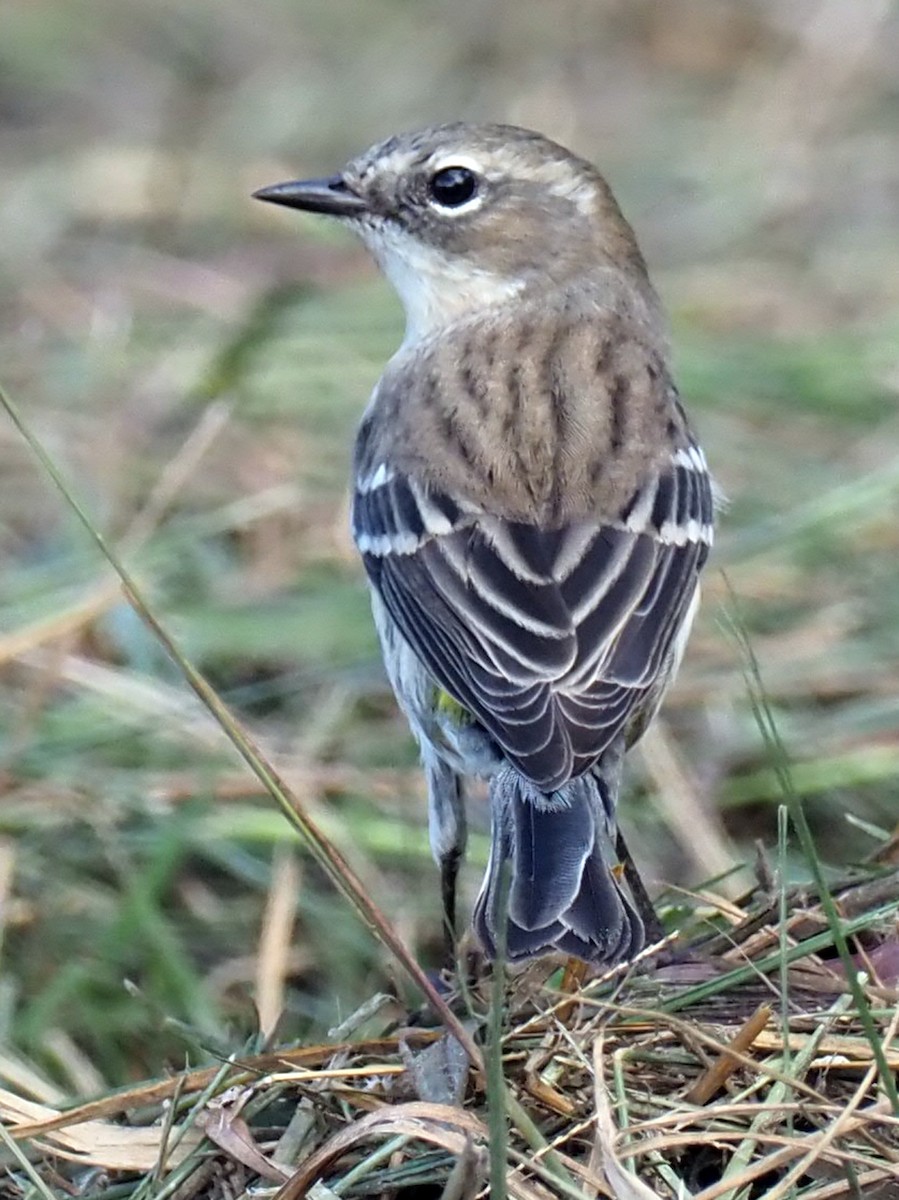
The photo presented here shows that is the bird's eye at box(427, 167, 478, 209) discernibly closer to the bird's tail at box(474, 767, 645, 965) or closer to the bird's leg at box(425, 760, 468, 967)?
the bird's leg at box(425, 760, 468, 967)

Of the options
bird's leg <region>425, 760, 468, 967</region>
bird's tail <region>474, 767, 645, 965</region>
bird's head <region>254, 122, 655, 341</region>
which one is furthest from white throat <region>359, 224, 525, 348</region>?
bird's tail <region>474, 767, 645, 965</region>

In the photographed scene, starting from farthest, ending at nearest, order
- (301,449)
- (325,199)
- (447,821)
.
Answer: (301,449) < (325,199) < (447,821)

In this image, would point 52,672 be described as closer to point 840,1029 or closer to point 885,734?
point 885,734

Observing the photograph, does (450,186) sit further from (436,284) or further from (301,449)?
(301,449)

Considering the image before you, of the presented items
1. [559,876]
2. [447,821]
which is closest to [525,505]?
[447,821]

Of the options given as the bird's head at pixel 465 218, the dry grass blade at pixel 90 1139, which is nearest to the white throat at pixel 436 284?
the bird's head at pixel 465 218
